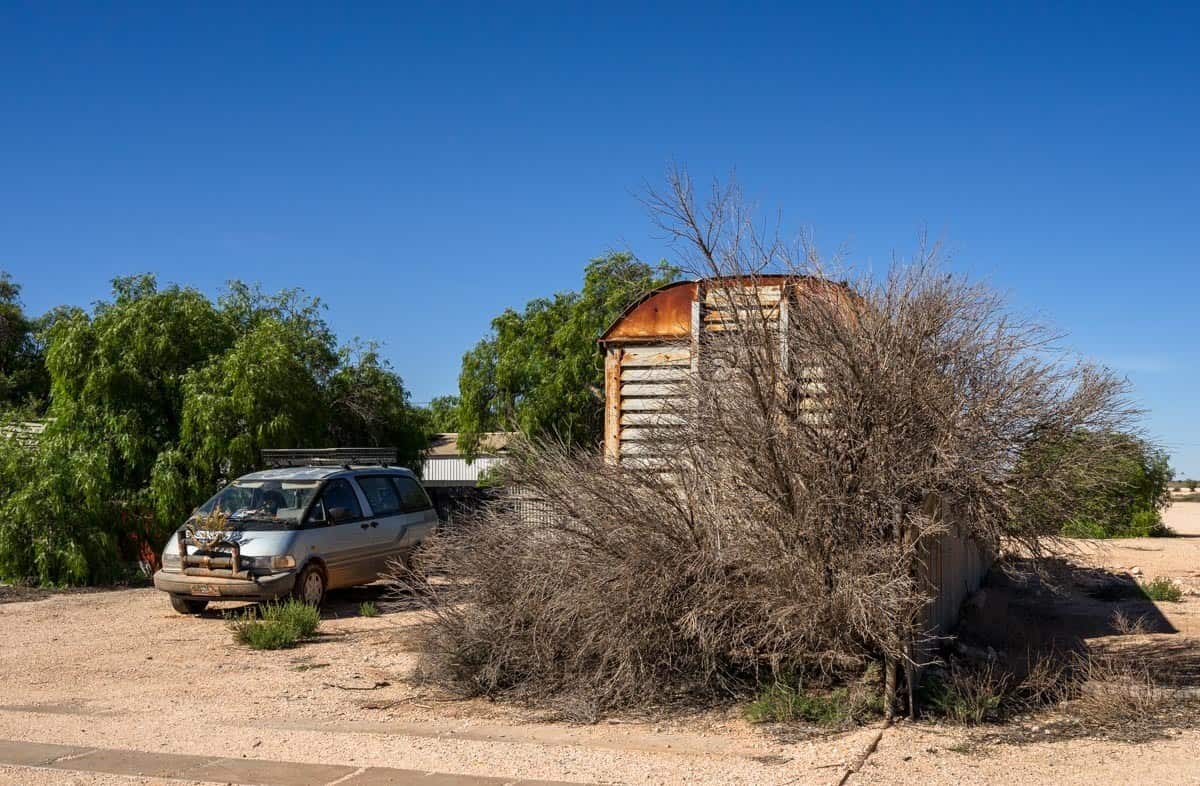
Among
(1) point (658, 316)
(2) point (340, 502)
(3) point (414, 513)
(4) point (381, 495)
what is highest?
(1) point (658, 316)

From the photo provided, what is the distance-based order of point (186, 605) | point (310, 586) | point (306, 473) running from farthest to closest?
point (306, 473)
point (186, 605)
point (310, 586)

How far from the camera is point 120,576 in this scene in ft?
54.5

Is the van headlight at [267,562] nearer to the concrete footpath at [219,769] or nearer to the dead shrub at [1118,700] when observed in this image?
the concrete footpath at [219,769]

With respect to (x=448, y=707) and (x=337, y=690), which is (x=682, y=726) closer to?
(x=448, y=707)

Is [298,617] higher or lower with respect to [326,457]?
lower

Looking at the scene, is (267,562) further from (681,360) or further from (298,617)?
(681,360)

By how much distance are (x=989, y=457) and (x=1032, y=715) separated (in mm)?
1725

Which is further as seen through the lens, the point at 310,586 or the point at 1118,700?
the point at 310,586

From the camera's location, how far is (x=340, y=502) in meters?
13.7

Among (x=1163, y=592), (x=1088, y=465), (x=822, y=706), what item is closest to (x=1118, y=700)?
(x=1088, y=465)

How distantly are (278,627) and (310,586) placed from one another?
6.44ft

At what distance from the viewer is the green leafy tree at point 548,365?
93.5ft

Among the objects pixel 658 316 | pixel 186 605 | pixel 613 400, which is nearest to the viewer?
pixel 658 316

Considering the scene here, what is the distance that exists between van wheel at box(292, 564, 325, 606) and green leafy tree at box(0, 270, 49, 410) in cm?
2539
